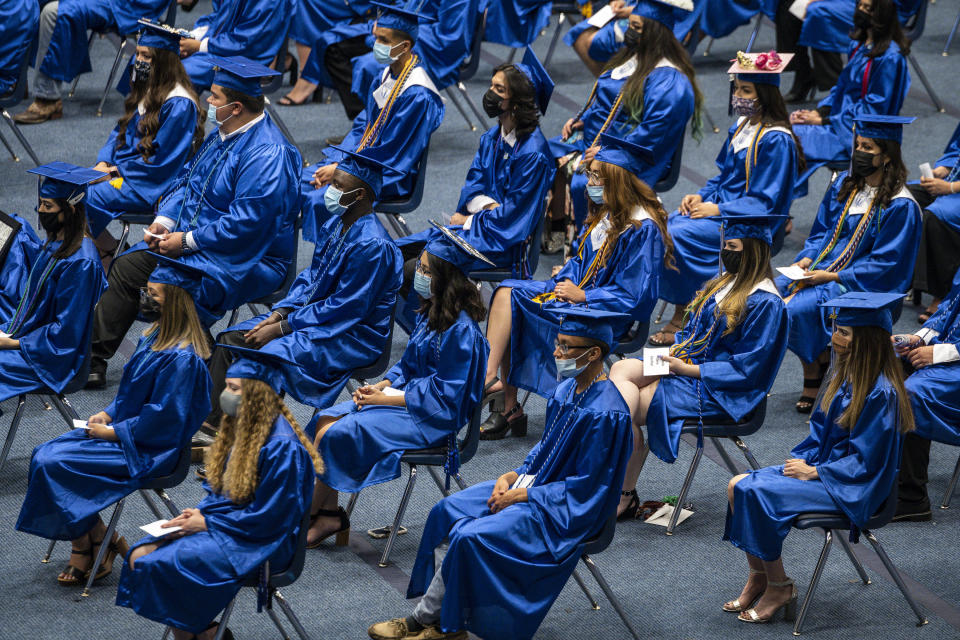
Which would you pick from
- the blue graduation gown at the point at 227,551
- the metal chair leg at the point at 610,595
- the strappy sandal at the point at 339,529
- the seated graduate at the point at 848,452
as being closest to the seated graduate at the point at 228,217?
the strappy sandal at the point at 339,529

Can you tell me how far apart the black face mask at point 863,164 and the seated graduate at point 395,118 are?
2169 mm

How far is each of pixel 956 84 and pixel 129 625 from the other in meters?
7.51

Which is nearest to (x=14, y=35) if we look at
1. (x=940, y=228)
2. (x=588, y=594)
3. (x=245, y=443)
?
(x=245, y=443)

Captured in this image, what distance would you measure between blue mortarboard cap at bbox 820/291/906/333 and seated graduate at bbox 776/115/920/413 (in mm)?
1474

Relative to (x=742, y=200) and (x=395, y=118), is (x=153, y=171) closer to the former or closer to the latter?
(x=395, y=118)

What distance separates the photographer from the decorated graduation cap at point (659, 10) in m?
7.64

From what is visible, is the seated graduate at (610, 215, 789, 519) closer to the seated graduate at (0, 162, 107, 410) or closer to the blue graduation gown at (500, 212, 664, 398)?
the blue graduation gown at (500, 212, 664, 398)

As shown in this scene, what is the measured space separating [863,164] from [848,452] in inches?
77.5

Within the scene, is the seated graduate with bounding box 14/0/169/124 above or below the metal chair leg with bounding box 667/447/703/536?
above

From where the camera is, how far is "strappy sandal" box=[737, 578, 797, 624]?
17.5 feet

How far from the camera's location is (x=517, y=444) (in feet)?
22.1

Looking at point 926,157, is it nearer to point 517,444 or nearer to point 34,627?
point 517,444

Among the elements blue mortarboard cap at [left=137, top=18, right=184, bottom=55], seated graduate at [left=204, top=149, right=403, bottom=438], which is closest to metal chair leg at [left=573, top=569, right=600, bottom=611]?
seated graduate at [left=204, top=149, right=403, bottom=438]

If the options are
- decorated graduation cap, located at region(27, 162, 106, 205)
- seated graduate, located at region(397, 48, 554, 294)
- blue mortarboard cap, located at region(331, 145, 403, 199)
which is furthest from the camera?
seated graduate, located at region(397, 48, 554, 294)
